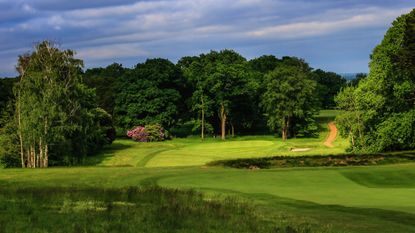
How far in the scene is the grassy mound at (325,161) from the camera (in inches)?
1651

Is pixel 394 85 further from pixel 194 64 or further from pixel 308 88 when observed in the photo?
pixel 194 64

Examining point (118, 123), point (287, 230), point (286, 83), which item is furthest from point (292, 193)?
point (118, 123)

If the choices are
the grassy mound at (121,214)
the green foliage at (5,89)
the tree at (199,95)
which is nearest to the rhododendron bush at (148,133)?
the tree at (199,95)

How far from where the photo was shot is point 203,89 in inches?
3917

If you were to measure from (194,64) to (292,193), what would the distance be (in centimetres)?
8283

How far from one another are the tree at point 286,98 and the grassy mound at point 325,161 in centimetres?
4752

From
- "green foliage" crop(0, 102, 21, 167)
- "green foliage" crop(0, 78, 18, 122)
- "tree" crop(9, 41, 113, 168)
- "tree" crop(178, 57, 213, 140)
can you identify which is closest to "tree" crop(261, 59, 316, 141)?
"tree" crop(178, 57, 213, 140)

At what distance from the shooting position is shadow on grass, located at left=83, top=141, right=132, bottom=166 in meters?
62.9

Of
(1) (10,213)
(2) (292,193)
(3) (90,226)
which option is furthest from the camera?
(2) (292,193)

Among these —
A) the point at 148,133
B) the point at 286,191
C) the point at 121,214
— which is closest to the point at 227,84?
the point at 148,133

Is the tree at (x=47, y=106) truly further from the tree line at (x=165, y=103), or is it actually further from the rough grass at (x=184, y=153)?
the rough grass at (x=184, y=153)

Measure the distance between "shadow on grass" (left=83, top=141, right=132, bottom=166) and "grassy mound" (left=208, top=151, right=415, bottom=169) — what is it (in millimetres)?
24334

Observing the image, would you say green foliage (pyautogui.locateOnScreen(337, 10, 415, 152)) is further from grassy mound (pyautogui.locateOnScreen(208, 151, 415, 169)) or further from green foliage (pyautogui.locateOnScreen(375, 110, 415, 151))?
grassy mound (pyautogui.locateOnScreen(208, 151, 415, 169))

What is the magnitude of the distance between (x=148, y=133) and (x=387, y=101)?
45.9 meters
